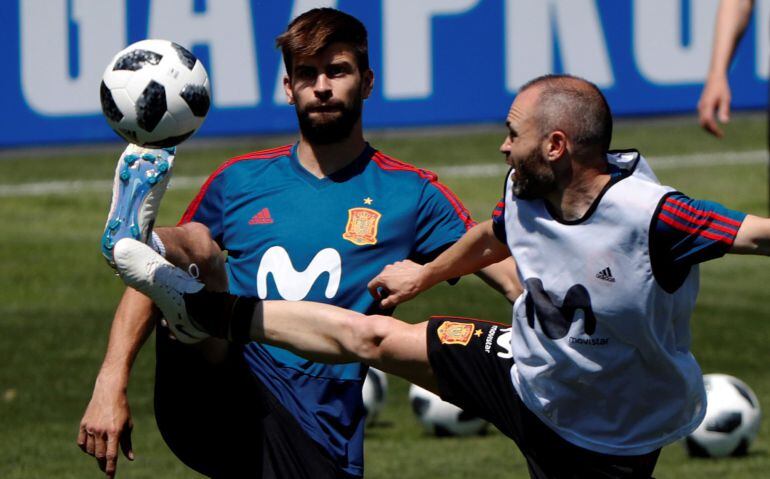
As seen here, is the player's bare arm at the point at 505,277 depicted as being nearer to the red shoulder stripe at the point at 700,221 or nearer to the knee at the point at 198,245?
the knee at the point at 198,245

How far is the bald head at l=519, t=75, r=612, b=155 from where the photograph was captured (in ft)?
18.5

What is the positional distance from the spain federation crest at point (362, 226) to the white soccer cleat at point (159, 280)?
883 millimetres

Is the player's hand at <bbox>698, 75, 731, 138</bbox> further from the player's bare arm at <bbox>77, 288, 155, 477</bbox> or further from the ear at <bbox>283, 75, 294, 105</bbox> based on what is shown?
the player's bare arm at <bbox>77, 288, 155, 477</bbox>

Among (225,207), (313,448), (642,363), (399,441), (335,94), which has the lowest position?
(399,441)

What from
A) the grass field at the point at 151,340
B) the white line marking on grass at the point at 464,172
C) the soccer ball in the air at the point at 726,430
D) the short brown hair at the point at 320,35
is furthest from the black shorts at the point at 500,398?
the white line marking on grass at the point at 464,172

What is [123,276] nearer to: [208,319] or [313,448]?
[208,319]

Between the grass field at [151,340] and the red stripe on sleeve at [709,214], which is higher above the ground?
the red stripe on sleeve at [709,214]

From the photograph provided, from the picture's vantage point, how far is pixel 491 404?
613cm

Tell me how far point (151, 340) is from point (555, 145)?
7.73 m

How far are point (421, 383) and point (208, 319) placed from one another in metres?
0.92

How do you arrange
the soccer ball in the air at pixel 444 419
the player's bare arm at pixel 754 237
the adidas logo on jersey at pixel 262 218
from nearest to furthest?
1. the player's bare arm at pixel 754 237
2. the adidas logo on jersey at pixel 262 218
3. the soccer ball in the air at pixel 444 419

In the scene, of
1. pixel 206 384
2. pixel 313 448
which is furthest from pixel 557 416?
pixel 206 384

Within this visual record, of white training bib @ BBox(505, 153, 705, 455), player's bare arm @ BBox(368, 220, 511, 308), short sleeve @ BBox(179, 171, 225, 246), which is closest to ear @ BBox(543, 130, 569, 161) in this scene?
white training bib @ BBox(505, 153, 705, 455)

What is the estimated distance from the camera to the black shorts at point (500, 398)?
587 centimetres
